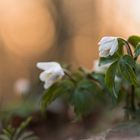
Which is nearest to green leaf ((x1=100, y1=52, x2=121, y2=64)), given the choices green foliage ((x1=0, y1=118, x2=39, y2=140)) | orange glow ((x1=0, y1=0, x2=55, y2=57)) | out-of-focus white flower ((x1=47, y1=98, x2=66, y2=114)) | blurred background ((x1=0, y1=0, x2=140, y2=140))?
green foliage ((x1=0, y1=118, x2=39, y2=140))

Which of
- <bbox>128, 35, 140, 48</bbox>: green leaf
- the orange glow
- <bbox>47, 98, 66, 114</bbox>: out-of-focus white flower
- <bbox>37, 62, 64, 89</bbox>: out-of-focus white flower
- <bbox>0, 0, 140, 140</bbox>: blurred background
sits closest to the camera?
<bbox>128, 35, 140, 48</bbox>: green leaf

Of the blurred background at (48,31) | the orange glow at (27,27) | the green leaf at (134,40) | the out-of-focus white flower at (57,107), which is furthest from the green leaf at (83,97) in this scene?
the orange glow at (27,27)

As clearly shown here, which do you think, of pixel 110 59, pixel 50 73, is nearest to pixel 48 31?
pixel 50 73

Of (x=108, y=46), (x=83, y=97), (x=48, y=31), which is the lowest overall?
(x=48, y=31)

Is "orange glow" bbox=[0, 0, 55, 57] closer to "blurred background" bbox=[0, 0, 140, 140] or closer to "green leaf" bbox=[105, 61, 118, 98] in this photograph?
"blurred background" bbox=[0, 0, 140, 140]

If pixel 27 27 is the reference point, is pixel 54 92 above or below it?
above

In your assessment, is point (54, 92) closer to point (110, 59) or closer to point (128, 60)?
point (110, 59)
